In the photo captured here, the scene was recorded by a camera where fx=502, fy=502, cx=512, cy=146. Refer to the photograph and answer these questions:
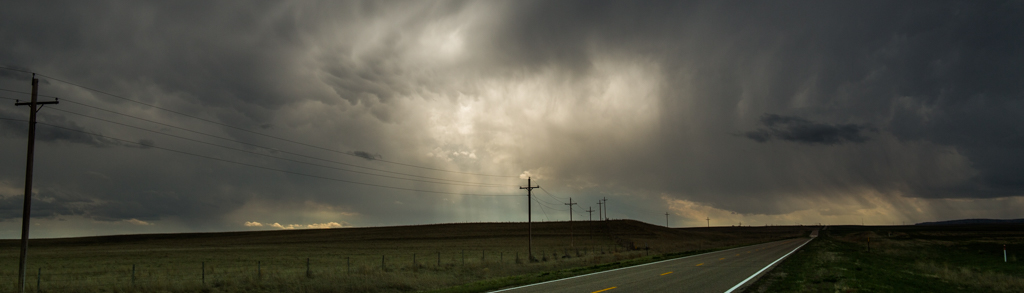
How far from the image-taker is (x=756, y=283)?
19.6m

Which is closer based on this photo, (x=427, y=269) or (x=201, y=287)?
(x=201, y=287)

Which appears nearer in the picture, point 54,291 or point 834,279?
point 834,279

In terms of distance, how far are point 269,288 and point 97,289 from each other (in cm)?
853

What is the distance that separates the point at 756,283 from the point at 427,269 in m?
19.7

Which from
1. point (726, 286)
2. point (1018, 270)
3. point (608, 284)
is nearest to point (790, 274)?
point (726, 286)

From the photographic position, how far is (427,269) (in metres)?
32.2

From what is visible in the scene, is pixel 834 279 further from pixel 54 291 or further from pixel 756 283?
pixel 54 291

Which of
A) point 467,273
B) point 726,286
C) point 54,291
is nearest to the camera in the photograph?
point 726,286

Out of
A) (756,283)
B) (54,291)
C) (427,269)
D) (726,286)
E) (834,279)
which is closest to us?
(726,286)

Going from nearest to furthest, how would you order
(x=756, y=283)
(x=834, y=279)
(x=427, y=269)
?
(x=756, y=283), (x=834, y=279), (x=427, y=269)

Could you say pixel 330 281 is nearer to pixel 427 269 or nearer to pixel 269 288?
pixel 269 288

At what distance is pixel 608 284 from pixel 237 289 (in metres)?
18.1

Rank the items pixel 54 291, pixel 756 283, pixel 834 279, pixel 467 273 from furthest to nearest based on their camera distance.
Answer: pixel 467 273 → pixel 54 291 → pixel 834 279 → pixel 756 283

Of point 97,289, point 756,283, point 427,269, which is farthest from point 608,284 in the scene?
point 97,289
